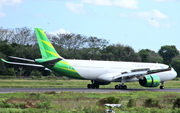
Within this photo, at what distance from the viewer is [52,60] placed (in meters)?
Result: 42.4

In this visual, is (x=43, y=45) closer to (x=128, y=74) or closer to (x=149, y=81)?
(x=128, y=74)

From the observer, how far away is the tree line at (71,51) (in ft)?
274

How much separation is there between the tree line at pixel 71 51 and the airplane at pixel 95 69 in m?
30.5

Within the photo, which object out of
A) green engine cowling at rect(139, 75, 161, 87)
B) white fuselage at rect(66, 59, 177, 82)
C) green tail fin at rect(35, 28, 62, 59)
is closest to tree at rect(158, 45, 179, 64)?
white fuselage at rect(66, 59, 177, 82)

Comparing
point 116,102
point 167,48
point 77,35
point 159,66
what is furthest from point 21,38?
point 116,102

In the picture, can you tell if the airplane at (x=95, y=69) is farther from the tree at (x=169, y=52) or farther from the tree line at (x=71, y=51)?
the tree at (x=169, y=52)

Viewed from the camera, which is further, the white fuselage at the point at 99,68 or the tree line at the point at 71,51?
the tree line at the point at 71,51

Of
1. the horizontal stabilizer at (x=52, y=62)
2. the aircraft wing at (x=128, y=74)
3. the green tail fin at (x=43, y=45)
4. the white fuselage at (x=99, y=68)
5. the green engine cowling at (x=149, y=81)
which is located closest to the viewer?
the horizontal stabilizer at (x=52, y=62)

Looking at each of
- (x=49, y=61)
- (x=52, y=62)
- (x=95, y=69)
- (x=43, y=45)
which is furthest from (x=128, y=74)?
(x=43, y=45)

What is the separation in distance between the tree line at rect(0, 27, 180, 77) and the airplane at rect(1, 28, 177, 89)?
30471 millimetres

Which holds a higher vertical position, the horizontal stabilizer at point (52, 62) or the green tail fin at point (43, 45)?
the green tail fin at point (43, 45)

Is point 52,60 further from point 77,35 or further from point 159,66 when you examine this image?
point 77,35

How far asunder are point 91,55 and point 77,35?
28.1m

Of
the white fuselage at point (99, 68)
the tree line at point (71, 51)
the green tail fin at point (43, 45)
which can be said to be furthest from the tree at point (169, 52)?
the green tail fin at point (43, 45)
